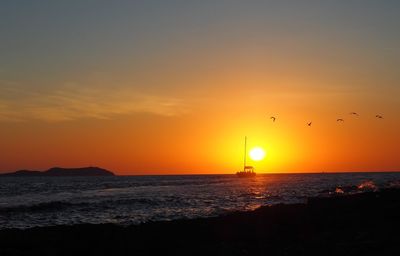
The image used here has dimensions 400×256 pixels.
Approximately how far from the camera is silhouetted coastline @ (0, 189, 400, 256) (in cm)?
1822

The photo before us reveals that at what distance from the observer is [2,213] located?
1767 inches

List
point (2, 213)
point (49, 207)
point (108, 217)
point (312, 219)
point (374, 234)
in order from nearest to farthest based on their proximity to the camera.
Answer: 1. point (374, 234)
2. point (312, 219)
3. point (108, 217)
4. point (2, 213)
5. point (49, 207)

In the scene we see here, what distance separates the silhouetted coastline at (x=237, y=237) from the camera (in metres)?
18.2

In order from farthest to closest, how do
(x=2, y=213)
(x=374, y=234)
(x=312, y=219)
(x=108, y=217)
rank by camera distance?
(x=2, y=213) < (x=108, y=217) < (x=312, y=219) < (x=374, y=234)

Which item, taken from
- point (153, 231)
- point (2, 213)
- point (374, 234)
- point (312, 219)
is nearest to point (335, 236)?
point (374, 234)

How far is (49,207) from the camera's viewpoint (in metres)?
50.3

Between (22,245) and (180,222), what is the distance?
26.8 ft

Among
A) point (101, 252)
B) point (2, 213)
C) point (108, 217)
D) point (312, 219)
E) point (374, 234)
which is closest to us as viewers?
point (101, 252)

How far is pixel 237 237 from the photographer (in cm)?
2172

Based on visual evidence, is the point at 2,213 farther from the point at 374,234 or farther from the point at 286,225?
the point at 374,234

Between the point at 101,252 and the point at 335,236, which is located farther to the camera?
the point at 335,236

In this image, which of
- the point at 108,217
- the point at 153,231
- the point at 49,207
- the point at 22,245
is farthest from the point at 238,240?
the point at 49,207

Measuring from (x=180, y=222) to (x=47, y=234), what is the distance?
6457 mm

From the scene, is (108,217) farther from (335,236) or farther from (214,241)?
(335,236)
